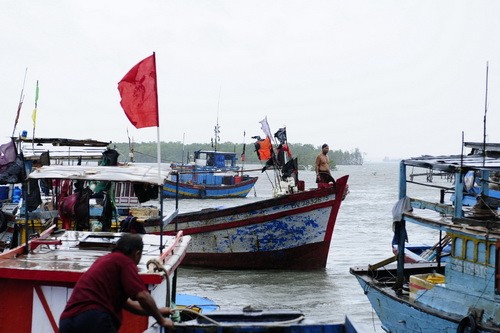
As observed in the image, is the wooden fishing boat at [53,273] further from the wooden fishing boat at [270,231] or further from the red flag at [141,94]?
Result: the wooden fishing boat at [270,231]

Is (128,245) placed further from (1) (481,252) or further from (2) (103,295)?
(1) (481,252)

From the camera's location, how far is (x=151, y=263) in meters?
6.61

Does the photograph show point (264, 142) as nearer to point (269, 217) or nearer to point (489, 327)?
point (269, 217)

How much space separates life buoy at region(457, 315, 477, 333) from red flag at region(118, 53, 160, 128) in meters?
4.32

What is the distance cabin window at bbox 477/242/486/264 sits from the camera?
25.9ft

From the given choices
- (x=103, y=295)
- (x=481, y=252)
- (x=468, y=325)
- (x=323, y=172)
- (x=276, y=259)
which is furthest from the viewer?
(x=276, y=259)

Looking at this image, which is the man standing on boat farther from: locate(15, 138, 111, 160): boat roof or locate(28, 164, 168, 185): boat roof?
locate(28, 164, 168, 185): boat roof

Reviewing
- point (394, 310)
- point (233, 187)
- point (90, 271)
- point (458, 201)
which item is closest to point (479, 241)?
point (458, 201)

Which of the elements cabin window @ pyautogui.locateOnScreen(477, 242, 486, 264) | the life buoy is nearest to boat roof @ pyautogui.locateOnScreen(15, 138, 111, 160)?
cabin window @ pyautogui.locateOnScreen(477, 242, 486, 264)

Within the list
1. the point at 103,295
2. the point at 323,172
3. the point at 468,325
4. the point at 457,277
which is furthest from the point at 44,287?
the point at 323,172

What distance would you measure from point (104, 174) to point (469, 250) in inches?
178

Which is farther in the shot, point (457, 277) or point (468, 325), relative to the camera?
point (457, 277)

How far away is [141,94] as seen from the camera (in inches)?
319

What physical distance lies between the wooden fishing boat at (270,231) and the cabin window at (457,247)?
7.65 meters
